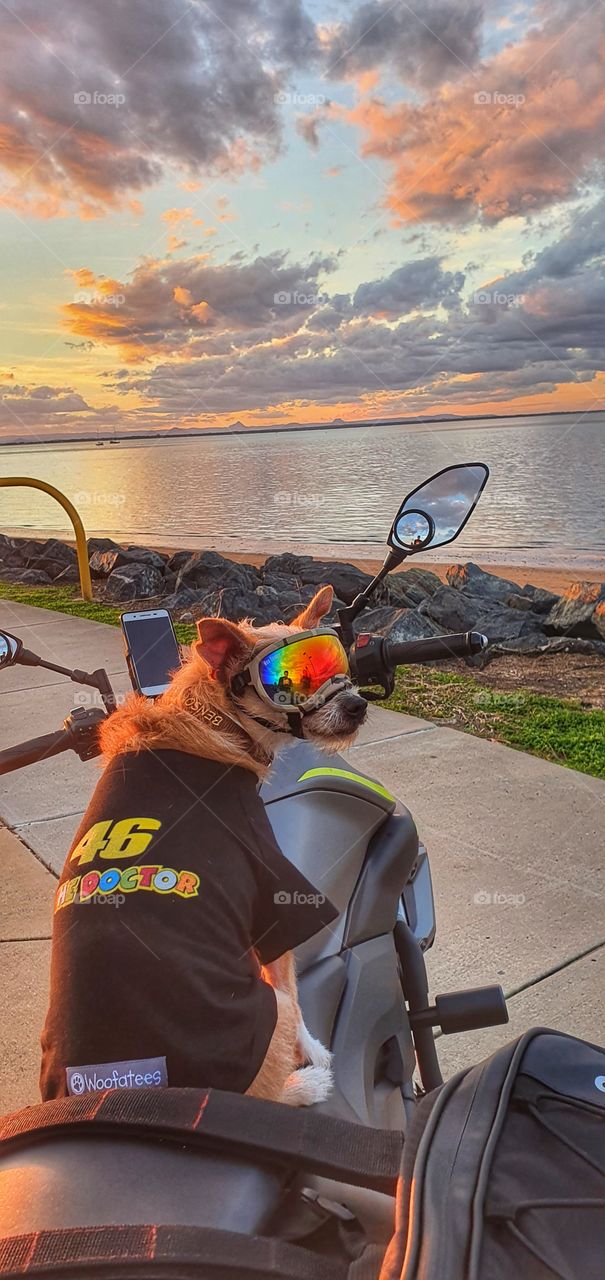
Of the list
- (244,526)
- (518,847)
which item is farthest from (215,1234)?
(244,526)

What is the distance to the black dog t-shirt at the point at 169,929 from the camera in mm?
1545

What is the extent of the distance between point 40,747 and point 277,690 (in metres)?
0.59

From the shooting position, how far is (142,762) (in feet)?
5.95

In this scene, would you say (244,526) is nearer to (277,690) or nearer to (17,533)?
(17,533)

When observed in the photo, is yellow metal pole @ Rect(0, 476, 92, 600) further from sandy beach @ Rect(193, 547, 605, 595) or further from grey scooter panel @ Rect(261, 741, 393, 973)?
grey scooter panel @ Rect(261, 741, 393, 973)

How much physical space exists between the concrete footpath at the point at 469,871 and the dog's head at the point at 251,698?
1.74m

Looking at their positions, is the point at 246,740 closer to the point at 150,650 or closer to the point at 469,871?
the point at 150,650

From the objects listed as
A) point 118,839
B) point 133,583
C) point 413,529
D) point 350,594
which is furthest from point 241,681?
point 133,583

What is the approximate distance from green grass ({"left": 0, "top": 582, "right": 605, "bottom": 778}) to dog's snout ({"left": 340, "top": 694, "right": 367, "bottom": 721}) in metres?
3.75

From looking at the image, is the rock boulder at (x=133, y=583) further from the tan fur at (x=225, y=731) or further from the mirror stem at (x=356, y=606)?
the tan fur at (x=225, y=731)

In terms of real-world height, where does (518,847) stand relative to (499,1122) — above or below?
below

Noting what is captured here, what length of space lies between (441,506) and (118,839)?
1164mm

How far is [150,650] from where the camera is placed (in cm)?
223

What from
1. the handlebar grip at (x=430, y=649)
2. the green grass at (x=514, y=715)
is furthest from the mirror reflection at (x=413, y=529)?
the green grass at (x=514, y=715)
